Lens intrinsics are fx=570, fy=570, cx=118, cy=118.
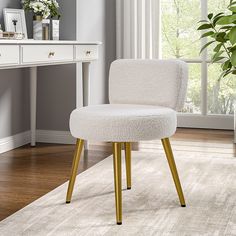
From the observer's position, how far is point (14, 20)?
4.08 meters

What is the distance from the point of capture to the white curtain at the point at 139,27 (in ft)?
17.0

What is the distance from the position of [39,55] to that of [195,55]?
2185mm

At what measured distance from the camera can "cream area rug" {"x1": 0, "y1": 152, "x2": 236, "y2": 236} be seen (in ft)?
7.91

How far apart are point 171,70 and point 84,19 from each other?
1.89 meters

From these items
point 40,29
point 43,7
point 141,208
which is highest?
point 43,7

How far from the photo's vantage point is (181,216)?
8.50 feet

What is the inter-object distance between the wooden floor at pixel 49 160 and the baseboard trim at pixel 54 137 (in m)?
0.11

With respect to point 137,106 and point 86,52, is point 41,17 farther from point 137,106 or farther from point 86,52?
point 137,106

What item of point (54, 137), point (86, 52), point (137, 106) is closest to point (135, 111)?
point (137, 106)

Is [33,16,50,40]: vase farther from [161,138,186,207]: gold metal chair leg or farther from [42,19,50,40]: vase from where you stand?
[161,138,186,207]: gold metal chair leg

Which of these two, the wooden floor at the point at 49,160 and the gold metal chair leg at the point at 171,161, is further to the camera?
the wooden floor at the point at 49,160

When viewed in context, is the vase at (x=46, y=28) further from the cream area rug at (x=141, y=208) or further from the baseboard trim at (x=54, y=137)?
the cream area rug at (x=141, y=208)

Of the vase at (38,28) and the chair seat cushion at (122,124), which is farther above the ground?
the vase at (38,28)

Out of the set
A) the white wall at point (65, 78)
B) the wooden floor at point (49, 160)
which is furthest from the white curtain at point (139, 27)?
the wooden floor at point (49, 160)
